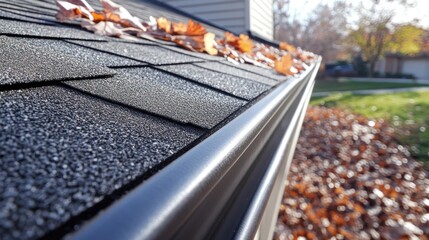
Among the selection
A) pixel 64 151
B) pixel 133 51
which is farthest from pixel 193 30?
pixel 64 151

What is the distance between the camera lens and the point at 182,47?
2238 millimetres

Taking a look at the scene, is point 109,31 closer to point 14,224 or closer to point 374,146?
point 14,224

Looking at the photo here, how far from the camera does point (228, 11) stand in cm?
778

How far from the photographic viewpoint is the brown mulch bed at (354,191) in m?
3.96

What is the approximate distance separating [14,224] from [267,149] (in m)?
0.80

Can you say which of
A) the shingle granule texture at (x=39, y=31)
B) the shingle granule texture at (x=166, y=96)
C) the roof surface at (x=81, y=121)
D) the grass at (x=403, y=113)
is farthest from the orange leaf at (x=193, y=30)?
the grass at (x=403, y=113)

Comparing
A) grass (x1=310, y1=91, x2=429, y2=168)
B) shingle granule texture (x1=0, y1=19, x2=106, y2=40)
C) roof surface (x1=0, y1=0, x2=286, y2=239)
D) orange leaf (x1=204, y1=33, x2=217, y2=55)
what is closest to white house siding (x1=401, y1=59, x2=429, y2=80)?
grass (x1=310, y1=91, x2=429, y2=168)

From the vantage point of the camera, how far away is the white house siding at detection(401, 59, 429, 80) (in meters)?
39.0

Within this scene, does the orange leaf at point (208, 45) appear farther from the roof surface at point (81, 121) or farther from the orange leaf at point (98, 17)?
the roof surface at point (81, 121)

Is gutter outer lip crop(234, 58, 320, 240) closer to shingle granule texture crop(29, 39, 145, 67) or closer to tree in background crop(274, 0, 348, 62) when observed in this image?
shingle granule texture crop(29, 39, 145, 67)

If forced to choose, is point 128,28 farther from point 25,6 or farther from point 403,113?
Answer: point 403,113

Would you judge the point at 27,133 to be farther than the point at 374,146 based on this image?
No

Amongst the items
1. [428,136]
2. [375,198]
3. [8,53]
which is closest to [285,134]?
[8,53]

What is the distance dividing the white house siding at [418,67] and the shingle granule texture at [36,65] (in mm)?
45419
